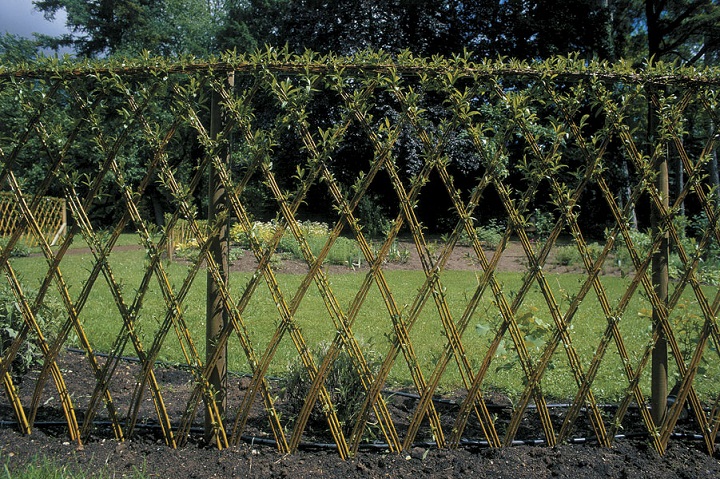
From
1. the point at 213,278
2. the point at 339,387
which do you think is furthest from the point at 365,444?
the point at 213,278

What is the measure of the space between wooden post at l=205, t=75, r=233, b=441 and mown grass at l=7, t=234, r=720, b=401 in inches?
9.0

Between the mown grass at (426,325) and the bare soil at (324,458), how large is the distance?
0.43 meters

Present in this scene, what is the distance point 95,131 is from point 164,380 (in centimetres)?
211

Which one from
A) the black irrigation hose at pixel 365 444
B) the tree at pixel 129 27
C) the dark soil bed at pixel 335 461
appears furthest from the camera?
the tree at pixel 129 27

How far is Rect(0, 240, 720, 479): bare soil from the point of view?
266 centimetres

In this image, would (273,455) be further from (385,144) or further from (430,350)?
(430,350)

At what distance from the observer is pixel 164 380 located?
4.11m

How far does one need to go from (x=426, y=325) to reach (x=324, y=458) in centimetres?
387

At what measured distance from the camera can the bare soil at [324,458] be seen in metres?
2.66

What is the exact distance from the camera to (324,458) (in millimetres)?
2809

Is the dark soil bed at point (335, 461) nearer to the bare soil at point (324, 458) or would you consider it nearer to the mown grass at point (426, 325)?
the bare soil at point (324, 458)

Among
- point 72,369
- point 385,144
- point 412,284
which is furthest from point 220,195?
point 412,284

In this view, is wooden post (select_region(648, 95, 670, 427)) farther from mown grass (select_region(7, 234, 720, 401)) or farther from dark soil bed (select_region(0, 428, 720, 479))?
dark soil bed (select_region(0, 428, 720, 479))

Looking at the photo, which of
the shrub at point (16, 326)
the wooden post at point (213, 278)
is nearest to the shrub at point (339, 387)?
the wooden post at point (213, 278)
